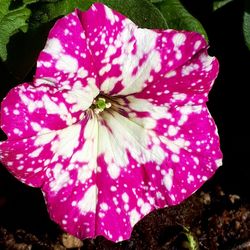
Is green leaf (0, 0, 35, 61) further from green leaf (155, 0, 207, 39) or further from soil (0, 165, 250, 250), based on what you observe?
soil (0, 165, 250, 250)

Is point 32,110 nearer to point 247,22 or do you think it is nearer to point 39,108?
point 39,108

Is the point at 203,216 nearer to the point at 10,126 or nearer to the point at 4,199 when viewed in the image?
the point at 4,199

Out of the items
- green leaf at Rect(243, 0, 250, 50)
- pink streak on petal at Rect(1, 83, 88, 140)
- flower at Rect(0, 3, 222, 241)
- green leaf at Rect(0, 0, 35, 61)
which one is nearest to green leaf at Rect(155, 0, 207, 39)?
green leaf at Rect(243, 0, 250, 50)

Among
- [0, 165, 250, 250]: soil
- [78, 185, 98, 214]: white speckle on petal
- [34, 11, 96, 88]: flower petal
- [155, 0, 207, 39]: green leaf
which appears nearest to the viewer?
[34, 11, 96, 88]: flower petal

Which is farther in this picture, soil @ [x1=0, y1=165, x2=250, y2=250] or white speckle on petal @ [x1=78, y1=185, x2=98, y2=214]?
soil @ [x1=0, y1=165, x2=250, y2=250]

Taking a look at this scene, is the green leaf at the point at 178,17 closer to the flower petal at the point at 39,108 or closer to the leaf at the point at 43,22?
the leaf at the point at 43,22

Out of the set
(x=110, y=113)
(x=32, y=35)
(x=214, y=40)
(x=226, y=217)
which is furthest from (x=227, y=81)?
(x=32, y=35)
